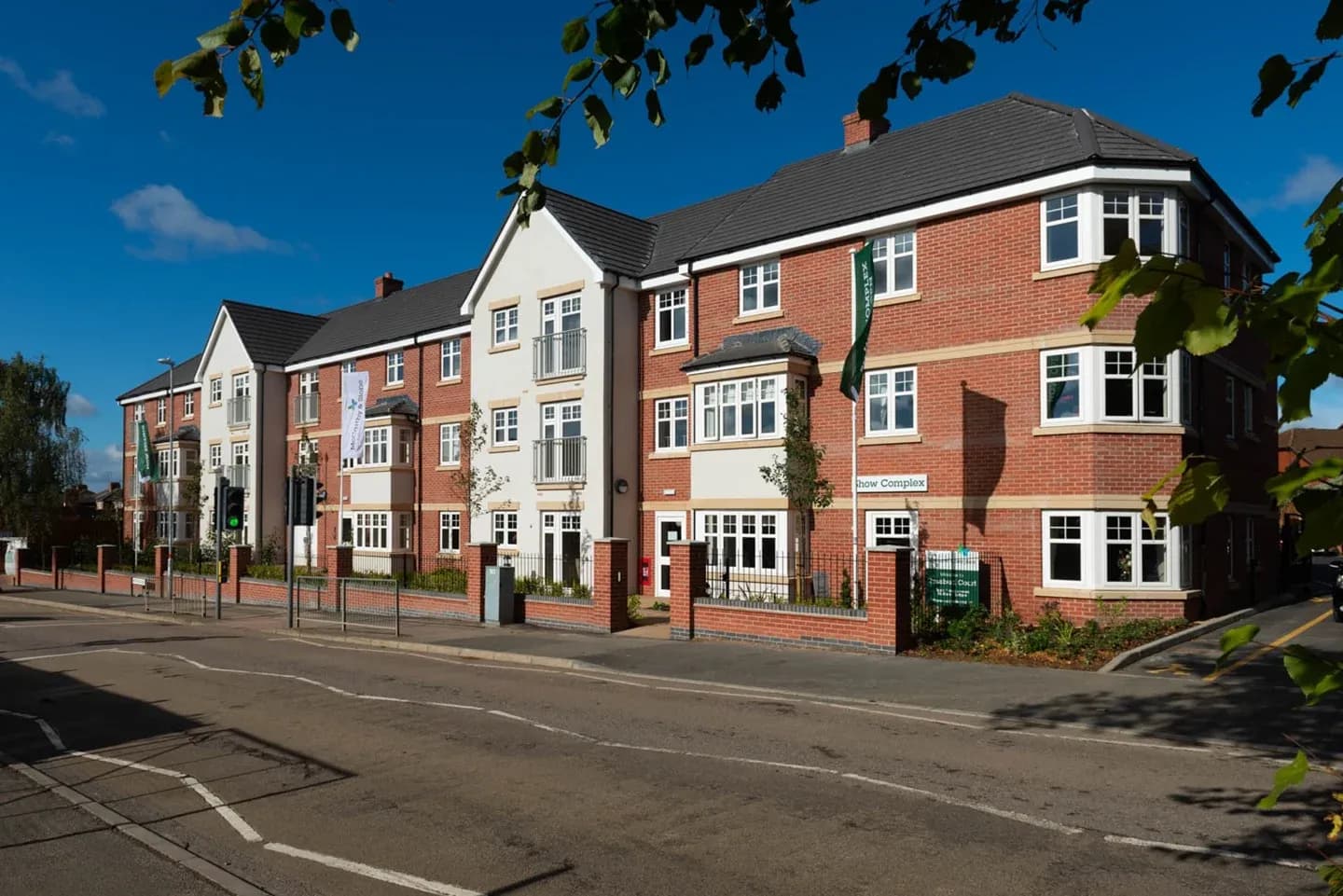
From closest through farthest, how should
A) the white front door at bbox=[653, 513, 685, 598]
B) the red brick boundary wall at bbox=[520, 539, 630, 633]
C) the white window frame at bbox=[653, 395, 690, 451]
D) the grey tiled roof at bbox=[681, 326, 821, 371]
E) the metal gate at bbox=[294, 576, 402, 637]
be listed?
the red brick boundary wall at bbox=[520, 539, 630, 633] < the grey tiled roof at bbox=[681, 326, 821, 371] < the metal gate at bbox=[294, 576, 402, 637] < the white front door at bbox=[653, 513, 685, 598] < the white window frame at bbox=[653, 395, 690, 451]

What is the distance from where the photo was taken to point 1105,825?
288 inches

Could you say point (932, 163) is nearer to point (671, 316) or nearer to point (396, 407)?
point (671, 316)

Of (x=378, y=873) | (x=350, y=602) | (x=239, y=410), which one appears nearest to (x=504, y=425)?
(x=350, y=602)

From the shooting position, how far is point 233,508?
2423 centimetres

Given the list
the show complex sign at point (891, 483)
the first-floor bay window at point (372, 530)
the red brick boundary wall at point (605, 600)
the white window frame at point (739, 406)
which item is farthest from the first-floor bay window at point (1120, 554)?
the first-floor bay window at point (372, 530)

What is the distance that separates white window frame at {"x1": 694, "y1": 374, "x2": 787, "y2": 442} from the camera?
23.1 m

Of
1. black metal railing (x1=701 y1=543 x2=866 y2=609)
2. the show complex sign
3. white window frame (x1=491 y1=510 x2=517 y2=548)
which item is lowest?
black metal railing (x1=701 y1=543 x2=866 y2=609)

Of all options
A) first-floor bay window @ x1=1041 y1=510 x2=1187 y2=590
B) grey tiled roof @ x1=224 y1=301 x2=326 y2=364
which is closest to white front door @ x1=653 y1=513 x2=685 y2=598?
first-floor bay window @ x1=1041 y1=510 x2=1187 y2=590

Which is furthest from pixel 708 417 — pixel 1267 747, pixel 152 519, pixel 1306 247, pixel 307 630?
pixel 152 519

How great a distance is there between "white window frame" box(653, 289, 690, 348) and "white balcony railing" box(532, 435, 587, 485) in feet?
12.2

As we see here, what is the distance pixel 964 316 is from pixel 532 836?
16.6 metres

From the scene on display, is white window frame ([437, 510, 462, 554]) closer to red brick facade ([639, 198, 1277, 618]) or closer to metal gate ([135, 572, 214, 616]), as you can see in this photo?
metal gate ([135, 572, 214, 616])

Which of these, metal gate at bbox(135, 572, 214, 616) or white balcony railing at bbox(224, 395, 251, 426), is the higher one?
white balcony railing at bbox(224, 395, 251, 426)

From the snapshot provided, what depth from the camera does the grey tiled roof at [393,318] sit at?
3625 cm
